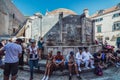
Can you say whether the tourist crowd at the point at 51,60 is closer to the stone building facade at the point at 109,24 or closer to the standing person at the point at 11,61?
the standing person at the point at 11,61

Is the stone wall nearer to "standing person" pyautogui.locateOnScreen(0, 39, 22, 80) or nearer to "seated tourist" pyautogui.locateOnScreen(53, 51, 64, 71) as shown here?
"seated tourist" pyautogui.locateOnScreen(53, 51, 64, 71)

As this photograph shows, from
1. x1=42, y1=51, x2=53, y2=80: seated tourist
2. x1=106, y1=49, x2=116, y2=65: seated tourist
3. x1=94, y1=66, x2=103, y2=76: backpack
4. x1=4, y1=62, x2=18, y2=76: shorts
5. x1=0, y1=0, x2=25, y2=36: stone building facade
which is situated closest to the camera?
x1=4, y1=62, x2=18, y2=76: shorts

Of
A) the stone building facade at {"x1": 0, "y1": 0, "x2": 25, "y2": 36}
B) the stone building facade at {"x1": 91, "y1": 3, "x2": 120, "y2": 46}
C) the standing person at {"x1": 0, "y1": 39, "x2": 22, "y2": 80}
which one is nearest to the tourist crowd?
the standing person at {"x1": 0, "y1": 39, "x2": 22, "y2": 80}

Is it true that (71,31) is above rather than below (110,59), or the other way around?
above

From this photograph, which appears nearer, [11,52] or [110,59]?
[11,52]

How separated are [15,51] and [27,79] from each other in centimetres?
290

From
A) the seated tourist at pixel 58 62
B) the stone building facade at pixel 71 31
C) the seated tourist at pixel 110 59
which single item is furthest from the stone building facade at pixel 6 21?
the seated tourist at pixel 58 62

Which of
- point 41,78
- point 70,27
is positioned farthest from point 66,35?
point 41,78

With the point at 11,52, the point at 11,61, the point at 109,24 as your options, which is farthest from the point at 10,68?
the point at 109,24

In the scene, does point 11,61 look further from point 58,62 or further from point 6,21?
point 6,21

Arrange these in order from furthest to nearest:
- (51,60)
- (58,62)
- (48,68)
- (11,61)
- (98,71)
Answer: (98,71), (58,62), (51,60), (48,68), (11,61)

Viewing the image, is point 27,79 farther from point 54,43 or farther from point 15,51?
point 54,43

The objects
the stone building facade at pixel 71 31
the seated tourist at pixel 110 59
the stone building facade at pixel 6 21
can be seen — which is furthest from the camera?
the stone building facade at pixel 6 21

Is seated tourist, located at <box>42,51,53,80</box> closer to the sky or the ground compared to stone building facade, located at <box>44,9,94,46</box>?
closer to the ground
